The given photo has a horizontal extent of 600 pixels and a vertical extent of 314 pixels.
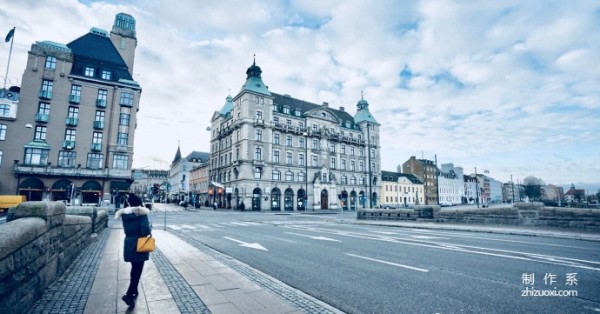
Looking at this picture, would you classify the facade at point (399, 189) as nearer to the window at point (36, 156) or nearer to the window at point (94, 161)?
the window at point (94, 161)

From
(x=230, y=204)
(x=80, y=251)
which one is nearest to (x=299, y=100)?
(x=230, y=204)

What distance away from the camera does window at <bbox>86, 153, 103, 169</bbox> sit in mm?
38344

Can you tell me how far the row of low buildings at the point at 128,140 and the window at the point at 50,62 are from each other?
0.15 meters

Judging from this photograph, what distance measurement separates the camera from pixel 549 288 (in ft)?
17.5

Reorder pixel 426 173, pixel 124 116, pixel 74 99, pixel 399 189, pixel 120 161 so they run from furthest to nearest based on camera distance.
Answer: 1. pixel 426 173
2. pixel 399 189
3. pixel 124 116
4. pixel 120 161
5. pixel 74 99

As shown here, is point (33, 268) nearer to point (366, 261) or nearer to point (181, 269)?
point (181, 269)

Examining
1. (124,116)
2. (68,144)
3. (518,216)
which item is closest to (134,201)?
(518,216)

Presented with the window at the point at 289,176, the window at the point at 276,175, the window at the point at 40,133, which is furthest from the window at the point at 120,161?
the window at the point at 289,176

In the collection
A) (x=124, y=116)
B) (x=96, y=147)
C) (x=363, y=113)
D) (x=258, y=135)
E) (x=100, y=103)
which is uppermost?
(x=363, y=113)

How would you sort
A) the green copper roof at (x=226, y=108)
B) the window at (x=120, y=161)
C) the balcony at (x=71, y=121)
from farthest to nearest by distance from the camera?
the green copper roof at (x=226, y=108) < the window at (x=120, y=161) < the balcony at (x=71, y=121)

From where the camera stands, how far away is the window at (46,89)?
3726 centimetres

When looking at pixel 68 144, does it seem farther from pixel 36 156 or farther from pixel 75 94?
pixel 75 94

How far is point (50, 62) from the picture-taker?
125ft

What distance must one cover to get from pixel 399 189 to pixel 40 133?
83596mm
